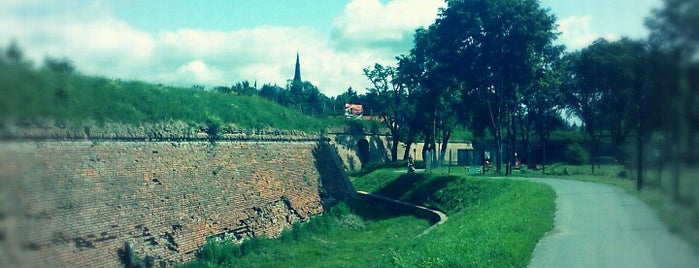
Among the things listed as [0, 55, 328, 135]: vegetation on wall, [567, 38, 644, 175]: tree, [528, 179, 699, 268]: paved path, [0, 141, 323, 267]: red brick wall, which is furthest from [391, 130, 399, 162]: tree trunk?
[567, 38, 644, 175]: tree

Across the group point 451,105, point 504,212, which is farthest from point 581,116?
point 451,105

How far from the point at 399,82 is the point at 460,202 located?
25.8 m

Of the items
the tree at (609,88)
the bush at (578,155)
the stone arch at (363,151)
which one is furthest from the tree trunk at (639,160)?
the stone arch at (363,151)

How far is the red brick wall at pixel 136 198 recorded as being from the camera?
7605 mm

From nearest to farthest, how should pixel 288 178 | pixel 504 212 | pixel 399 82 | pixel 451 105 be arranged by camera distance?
1. pixel 504 212
2. pixel 288 178
3. pixel 451 105
4. pixel 399 82

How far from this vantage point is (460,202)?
852 inches

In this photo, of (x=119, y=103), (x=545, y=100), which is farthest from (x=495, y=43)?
(x=119, y=103)

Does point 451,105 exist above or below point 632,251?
above

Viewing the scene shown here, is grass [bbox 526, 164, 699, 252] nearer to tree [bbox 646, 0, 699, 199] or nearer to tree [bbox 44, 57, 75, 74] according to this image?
tree [bbox 646, 0, 699, 199]

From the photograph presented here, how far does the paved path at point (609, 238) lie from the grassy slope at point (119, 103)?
198 inches

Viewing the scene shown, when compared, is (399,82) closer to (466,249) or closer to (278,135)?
(278,135)

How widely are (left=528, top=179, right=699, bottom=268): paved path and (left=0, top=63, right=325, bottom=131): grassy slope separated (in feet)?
16.5

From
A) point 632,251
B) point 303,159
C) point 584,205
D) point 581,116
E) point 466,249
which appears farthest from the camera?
point 303,159

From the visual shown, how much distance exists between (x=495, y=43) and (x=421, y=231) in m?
10.2
